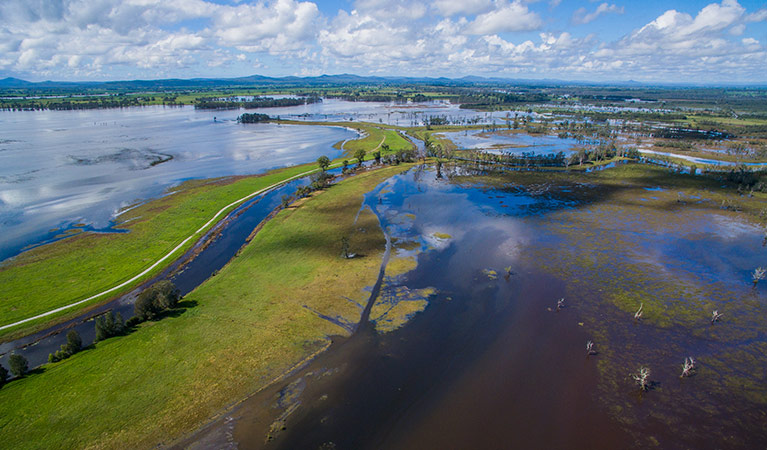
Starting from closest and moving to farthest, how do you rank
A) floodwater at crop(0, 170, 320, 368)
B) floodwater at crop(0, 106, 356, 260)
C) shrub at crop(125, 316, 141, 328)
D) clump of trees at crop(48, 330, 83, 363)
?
clump of trees at crop(48, 330, 83, 363), floodwater at crop(0, 170, 320, 368), shrub at crop(125, 316, 141, 328), floodwater at crop(0, 106, 356, 260)

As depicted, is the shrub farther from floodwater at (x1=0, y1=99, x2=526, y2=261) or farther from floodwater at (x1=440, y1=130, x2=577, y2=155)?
floodwater at (x1=440, y1=130, x2=577, y2=155)

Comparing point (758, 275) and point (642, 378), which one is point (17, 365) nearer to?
point (642, 378)

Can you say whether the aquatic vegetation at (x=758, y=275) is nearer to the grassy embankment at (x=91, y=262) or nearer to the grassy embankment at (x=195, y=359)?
the grassy embankment at (x=195, y=359)

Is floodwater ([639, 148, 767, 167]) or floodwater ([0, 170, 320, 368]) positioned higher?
floodwater ([639, 148, 767, 167])

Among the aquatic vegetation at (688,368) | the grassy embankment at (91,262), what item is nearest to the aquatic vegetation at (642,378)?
the aquatic vegetation at (688,368)

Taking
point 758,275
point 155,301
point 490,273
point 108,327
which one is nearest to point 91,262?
point 155,301

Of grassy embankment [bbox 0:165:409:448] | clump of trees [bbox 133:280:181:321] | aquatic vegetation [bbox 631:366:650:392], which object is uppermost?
clump of trees [bbox 133:280:181:321]

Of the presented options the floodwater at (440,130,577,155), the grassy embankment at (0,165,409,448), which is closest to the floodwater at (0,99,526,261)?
the grassy embankment at (0,165,409,448)

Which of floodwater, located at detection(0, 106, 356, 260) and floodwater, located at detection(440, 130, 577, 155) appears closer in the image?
floodwater, located at detection(0, 106, 356, 260)
